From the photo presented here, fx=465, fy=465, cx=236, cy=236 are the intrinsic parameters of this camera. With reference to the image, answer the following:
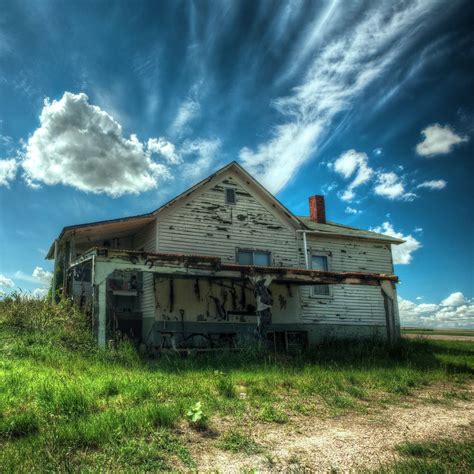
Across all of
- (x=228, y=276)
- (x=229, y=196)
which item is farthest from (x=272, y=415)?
(x=229, y=196)

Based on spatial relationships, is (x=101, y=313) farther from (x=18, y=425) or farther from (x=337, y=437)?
(x=337, y=437)

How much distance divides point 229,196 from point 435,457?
602 inches

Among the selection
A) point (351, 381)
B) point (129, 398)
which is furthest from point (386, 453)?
point (351, 381)

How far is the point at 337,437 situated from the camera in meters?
6.13

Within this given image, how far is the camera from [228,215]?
19562mm

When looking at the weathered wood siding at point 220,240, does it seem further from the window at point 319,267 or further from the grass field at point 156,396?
→ the grass field at point 156,396

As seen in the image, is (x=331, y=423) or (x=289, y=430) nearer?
(x=289, y=430)

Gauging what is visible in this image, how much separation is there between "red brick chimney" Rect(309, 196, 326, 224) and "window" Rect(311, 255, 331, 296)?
2987 mm

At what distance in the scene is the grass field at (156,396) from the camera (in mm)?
5090

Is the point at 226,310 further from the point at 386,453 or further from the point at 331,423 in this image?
the point at 386,453

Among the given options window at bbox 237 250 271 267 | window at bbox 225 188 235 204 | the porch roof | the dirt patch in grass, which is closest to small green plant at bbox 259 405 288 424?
the dirt patch in grass

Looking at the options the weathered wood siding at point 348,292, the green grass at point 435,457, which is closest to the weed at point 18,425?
the green grass at point 435,457

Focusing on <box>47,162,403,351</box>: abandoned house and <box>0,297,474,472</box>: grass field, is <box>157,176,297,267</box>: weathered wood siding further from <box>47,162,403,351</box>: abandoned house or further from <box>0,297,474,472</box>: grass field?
<box>0,297,474,472</box>: grass field

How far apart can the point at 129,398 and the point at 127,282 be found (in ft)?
37.5
